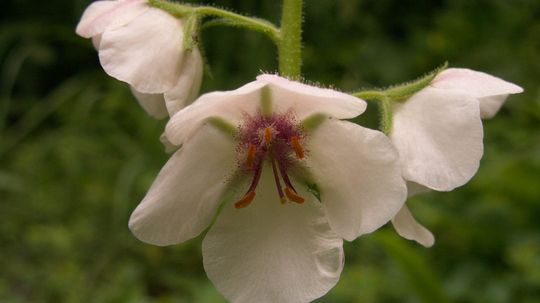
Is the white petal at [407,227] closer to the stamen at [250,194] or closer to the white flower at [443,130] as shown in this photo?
the white flower at [443,130]

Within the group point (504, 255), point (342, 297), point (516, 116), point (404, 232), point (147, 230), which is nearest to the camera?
point (147, 230)

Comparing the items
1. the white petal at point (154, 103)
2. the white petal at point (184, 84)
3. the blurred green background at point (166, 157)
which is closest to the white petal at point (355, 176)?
the white petal at point (184, 84)

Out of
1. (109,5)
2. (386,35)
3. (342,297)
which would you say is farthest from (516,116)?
(109,5)

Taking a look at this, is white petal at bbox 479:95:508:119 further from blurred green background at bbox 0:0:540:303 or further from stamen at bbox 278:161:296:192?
blurred green background at bbox 0:0:540:303

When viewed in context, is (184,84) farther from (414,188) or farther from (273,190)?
(414,188)

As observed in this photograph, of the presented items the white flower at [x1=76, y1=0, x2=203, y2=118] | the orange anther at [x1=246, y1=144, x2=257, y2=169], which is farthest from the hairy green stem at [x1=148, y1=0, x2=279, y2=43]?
the orange anther at [x1=246, y1=144, x2=257, y2=169]

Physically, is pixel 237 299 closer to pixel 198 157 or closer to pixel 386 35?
pixel 198 157
